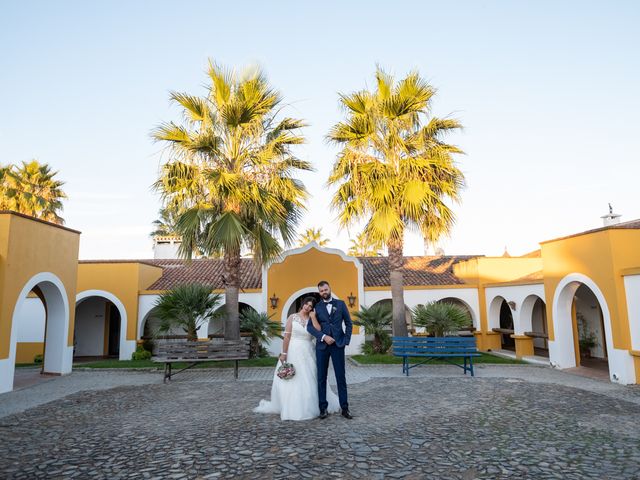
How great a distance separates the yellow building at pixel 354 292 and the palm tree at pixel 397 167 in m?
3.30

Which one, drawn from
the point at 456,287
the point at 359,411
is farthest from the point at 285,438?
the point at 456,287

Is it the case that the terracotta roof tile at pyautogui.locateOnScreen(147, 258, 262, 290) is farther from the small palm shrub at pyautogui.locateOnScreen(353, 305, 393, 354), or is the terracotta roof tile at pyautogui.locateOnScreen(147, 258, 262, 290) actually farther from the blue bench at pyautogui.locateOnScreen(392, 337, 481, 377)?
the blue bench at pyautogui.locateOnScreen(392, 337, 481, 377)

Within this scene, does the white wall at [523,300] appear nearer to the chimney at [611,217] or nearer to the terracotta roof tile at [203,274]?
the chimney at [611,217]

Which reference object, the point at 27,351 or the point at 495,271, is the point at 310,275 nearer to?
the point at 495,271

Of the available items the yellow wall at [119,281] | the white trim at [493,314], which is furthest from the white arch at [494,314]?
the yellow wall at [119,281]

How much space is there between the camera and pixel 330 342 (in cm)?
573

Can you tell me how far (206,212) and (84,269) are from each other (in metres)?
8.06

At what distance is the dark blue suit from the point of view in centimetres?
581

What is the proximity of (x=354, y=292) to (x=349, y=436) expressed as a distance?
38.8 feet

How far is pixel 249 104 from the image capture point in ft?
38.5

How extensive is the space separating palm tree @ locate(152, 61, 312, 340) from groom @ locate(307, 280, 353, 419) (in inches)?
239

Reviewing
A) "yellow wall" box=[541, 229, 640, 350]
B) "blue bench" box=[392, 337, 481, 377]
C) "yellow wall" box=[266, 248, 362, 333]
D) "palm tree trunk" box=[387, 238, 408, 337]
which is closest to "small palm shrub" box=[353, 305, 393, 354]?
"palm tree trunk" box=[387, 238, 408, 337]

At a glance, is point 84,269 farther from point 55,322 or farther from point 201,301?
point 201,301

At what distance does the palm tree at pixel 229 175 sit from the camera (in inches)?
459
